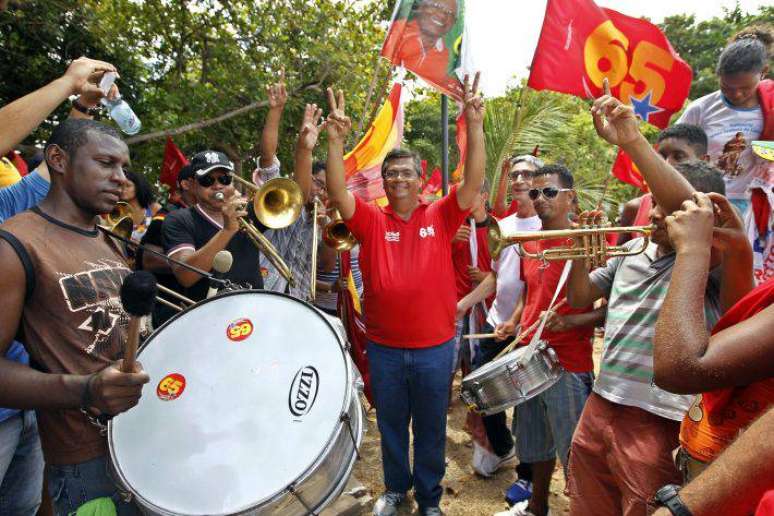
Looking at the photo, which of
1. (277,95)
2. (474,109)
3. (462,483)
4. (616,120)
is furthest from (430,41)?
(462,483)

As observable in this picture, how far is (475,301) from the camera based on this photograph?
424 centimetres

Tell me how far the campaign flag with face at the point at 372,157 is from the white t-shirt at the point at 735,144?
3.25 meters

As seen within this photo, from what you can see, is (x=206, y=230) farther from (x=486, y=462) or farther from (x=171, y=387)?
(x=486, y=462)

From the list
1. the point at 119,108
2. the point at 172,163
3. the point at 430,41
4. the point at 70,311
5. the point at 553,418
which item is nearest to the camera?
the point at 70,311

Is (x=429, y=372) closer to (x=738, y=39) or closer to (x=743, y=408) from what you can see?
(x=743, y=408)

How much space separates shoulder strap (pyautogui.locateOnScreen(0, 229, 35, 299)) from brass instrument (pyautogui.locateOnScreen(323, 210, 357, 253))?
9.24 ft

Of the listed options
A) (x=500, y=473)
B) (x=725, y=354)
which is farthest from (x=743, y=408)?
(x=500, y=473)

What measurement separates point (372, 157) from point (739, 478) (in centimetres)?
535

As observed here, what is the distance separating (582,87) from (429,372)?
335 cm

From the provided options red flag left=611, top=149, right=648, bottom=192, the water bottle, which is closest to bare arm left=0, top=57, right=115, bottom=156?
the water bottle

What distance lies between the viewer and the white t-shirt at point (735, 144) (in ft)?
13.0

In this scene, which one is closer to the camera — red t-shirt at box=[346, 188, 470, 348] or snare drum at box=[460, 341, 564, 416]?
snare drum at box=[460, 341, 564, 416]

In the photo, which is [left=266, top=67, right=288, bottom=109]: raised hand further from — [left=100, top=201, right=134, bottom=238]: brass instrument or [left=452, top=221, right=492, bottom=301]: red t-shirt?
[left=452, top=221, right=492, bottom=301]: red t-shirt

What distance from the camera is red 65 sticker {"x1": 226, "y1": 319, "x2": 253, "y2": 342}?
2189 mm
